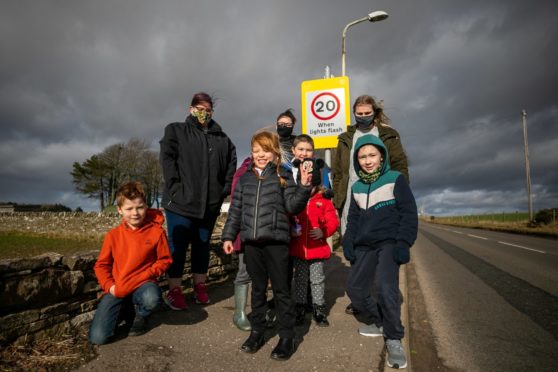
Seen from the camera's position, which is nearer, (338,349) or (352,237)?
(338,349)

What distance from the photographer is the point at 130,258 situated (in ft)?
8.49

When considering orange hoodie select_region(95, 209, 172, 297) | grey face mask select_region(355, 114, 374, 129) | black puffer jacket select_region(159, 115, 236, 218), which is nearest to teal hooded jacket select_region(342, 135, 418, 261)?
grey face mask select_region(355, 114, 374, 129)

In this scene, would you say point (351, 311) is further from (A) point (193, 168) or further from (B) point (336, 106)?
(B) point (336, 106)

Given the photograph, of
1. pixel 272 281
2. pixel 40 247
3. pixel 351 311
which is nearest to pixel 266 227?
pixel 272 281

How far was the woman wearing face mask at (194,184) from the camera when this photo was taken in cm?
319

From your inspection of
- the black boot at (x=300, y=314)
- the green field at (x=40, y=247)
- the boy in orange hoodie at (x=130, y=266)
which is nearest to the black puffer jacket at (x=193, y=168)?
the boy in orange hoodie at (x=130, y=266)

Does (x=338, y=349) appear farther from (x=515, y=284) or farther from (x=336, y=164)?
(x=515, y=284)

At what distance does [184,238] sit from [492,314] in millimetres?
3590

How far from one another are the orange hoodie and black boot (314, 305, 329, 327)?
1.42 metres

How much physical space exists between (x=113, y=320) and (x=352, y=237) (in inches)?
78.6

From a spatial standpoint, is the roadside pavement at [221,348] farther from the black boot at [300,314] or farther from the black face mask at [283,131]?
the black face mask at [283,131]

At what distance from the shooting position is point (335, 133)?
709 cm

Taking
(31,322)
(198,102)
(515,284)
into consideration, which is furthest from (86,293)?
(515,284)

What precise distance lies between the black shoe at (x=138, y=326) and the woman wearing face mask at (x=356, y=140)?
6.43 feet
